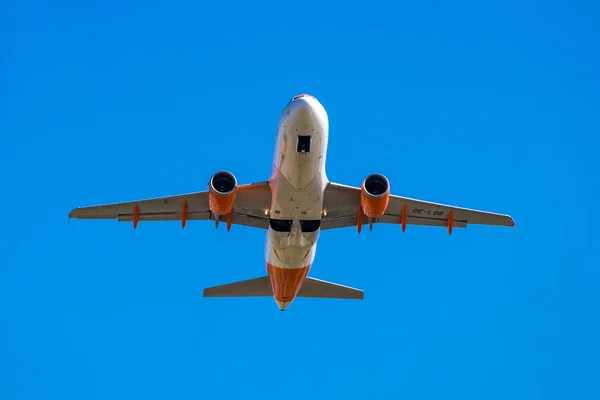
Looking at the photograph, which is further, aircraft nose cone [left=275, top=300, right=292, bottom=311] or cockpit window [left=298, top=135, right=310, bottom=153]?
aircraft nose cone [left=275, top=300, right=292, bottom=311]

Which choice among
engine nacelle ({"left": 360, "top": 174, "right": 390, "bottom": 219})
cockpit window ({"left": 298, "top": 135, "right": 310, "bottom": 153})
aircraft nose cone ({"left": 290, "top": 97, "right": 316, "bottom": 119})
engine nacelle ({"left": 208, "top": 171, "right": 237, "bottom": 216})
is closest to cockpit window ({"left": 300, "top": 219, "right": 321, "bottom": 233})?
engine nacelle ({"left": 360, "top": 174, "right": 390, "bottom": 219})

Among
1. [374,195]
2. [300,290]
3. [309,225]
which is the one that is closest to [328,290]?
[300,290]

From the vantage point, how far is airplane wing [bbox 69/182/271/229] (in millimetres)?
34562

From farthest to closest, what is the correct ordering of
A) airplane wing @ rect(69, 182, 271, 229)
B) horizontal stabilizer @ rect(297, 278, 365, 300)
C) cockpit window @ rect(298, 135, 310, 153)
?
horizontal stabilizer @ rect(297, 278, 365, 300)
airplane wing @ rect(69, 182, 271, 229)
cockpit window @ rect(298, 135, 310, 153)

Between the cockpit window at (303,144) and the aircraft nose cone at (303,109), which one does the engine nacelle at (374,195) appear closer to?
the cockpit window at (303,144)

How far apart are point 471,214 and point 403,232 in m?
2.96

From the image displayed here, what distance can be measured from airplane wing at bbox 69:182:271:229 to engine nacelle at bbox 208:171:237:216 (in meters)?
1.79

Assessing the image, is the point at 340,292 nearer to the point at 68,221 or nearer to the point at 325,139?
the point at 325,139

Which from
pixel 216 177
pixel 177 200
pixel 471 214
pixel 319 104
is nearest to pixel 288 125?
pixel 319 104

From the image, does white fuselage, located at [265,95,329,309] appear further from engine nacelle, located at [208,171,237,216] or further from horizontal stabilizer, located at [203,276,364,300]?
engine nacelle, located at [208,171,237,216]

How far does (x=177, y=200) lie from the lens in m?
35.2

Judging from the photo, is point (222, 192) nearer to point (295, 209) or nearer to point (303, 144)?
point (295, 209)

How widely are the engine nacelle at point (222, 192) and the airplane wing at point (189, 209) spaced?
1.79 meters

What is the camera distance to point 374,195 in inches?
1268
